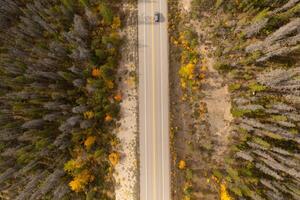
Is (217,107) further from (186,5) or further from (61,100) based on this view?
(61,100)

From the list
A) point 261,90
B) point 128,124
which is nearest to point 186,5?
point 261,90

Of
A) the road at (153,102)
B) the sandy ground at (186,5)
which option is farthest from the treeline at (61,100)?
the sandy ground at (186,5)

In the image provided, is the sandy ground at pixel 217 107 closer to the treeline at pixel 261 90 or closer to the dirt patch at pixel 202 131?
the dirt patch at pixel 202 131

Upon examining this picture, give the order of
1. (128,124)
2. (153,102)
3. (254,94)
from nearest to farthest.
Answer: (254,94), (153,102), (128,124)

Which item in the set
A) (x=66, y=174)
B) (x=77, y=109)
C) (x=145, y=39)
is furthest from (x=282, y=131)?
(x=66, y=174)

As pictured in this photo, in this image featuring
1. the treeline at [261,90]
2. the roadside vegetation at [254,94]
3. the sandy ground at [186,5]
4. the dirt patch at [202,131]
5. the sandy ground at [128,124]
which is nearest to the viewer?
the treeline at [261,90]

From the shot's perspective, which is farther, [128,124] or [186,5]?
[186,5]
